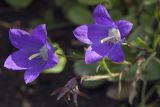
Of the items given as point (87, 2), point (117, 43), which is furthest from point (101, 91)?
point (117, 43)

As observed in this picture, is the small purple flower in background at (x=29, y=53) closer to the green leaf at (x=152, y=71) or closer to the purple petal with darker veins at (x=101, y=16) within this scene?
the purple petal with darker veins at (x=101, y=16)

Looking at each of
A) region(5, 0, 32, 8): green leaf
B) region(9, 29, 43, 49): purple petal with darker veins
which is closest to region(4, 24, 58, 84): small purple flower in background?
region(9, 29, 43, 49): purple petal with darker veins

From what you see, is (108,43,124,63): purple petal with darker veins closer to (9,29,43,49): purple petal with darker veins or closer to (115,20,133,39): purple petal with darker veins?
(115,20,133,39): purple petal with darker veins

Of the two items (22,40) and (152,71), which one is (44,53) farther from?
(152,71)

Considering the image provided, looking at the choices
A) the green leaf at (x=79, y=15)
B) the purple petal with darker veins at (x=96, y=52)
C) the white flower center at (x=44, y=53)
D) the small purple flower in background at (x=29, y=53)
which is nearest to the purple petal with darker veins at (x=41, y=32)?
the small purple flower in background at (x=29, y=53)

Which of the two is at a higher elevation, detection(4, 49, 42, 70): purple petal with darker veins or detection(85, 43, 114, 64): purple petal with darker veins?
detection(85, 43, 114, 64): purple petal with darker veins

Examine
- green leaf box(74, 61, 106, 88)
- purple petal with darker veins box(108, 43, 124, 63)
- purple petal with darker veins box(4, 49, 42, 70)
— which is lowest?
green leaf box(74, 61, 106, 88)

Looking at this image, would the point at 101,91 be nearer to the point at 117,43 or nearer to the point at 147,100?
the point at 147,100
